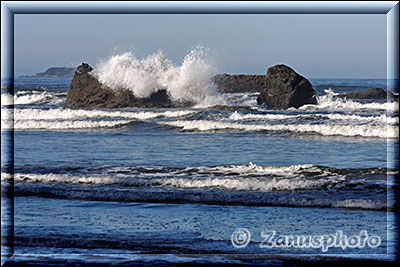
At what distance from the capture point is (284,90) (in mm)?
16375

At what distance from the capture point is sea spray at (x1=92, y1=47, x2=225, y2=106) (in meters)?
16.4

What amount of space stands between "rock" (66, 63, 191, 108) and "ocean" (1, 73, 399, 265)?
339cm

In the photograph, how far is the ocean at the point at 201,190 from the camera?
4.27 meters

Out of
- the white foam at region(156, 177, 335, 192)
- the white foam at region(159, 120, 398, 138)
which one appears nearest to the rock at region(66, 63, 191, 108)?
the white foam at region(159, 120, 398, 138)

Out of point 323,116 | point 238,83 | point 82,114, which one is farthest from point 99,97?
point 323,116

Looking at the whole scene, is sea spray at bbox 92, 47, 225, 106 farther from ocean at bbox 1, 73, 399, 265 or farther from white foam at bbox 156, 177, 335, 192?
white foam at bbox 156, 177, 335, 192

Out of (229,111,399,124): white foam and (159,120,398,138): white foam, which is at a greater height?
(229,111,399,124): white foam

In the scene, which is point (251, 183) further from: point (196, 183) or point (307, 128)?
point (307, 128)

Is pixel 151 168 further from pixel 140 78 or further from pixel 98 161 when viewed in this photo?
pixel 140 78

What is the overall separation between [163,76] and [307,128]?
6.31 metres

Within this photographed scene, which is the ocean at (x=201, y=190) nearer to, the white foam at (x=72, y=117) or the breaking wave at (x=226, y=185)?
the breaking wave at (x=226, y=185)

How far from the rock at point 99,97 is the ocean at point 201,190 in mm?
3385

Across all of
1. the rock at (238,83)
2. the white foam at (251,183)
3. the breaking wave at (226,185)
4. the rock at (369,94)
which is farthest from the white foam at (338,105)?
the white foam at (251,183)

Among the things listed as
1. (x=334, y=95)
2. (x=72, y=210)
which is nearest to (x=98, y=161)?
(x=72, y=210)
